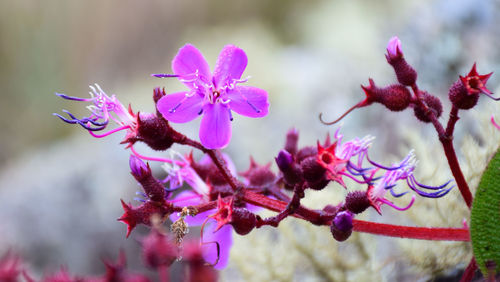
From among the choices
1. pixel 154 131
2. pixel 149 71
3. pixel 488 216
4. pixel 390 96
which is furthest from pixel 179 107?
pixel 149 71

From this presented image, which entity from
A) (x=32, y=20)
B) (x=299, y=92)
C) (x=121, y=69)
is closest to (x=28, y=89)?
(x=32, y=20)

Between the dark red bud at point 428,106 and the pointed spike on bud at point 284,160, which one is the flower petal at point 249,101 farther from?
the dark red bud at point 428,106

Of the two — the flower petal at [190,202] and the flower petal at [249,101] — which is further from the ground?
the flower petal at [249,101]

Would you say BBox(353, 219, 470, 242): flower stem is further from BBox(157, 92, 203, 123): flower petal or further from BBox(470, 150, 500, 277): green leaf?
BBox(157, 92, 203, 123): flower petal

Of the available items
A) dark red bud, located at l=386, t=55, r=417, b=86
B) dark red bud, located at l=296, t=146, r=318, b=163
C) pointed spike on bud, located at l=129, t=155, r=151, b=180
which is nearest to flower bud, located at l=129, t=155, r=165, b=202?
pointed spike on bud, located at l=129, t=155, r=151, b=180

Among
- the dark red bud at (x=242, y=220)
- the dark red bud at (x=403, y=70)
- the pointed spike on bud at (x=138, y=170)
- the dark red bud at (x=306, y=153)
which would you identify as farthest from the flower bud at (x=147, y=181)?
the dark red bud at (x=403, y=70)

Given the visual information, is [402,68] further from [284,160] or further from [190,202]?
[190,202]

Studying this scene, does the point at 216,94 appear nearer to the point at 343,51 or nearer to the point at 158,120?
the point at 158,120

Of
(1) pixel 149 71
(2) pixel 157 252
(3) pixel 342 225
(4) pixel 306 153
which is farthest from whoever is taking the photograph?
(1) pixel 149 71
